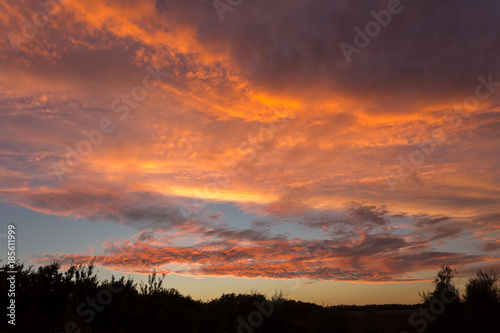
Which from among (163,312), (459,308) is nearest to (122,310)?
(163,312)

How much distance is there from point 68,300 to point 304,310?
63.9 ft

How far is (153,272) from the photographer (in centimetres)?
2911

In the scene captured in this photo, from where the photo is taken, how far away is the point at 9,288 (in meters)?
23.5

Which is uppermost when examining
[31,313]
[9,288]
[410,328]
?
[9,288]

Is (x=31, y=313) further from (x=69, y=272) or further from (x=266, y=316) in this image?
(x=266, y=316)

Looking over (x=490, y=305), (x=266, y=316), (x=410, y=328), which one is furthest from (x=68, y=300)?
(x=490, y=305)

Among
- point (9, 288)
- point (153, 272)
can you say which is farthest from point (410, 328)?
point (9, 288)

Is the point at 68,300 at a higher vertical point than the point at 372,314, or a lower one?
higher

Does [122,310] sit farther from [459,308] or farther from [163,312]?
[459,308]

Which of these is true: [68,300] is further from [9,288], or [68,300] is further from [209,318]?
[209,318]

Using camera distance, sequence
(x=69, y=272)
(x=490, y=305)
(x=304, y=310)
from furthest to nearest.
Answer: (x=304, y=310), (x=490, y=305), (x=69, y=272)

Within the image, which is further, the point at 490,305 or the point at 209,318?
the point at 490,305

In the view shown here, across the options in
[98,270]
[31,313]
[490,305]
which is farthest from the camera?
[490,305]

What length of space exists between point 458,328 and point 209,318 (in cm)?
1662
